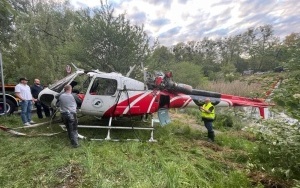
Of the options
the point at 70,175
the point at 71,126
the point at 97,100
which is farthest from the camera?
the point at 97,100

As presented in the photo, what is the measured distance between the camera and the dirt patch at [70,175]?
379 cm

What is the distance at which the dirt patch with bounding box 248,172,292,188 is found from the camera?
13.0 ft

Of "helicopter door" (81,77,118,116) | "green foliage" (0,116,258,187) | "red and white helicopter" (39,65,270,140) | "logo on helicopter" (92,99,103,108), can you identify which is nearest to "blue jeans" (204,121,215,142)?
"red and white helicopter" (39,65,270,140)

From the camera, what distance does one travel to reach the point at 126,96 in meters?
6.83

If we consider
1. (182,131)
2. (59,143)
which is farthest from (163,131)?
(59,143)

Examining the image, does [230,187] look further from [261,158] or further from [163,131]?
[163,131]

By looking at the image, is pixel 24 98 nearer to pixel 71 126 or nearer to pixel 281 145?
pixel 71 126

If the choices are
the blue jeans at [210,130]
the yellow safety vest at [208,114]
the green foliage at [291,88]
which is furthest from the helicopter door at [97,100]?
the green foliage at [291,88]

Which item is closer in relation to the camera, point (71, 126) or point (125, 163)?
point (125, 163)

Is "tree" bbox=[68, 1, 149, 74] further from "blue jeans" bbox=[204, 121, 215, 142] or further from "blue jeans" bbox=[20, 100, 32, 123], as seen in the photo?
"blue jeans" bbox=[204, 121, 215, 142]

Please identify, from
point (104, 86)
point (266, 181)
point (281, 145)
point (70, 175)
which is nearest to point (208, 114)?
point (266, 181)

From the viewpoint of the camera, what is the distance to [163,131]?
307 inches

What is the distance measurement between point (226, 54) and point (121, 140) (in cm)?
5332

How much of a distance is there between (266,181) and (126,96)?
412 cm
